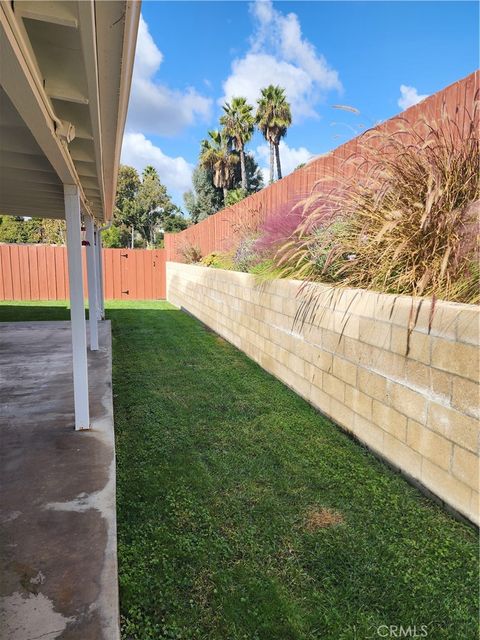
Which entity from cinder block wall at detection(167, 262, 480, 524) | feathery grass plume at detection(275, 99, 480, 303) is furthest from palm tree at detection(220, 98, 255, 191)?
feathery grass plume at detection(275, 99, 480, 303)

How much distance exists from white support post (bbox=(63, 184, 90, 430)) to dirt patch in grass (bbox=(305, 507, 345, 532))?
1774 millimetres

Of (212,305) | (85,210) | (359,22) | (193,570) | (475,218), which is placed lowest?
(193,570)

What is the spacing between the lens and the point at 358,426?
306 centimetres

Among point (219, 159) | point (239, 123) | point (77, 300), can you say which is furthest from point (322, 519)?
point (239, 123)

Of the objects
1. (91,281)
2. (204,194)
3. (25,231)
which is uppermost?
(204,194)

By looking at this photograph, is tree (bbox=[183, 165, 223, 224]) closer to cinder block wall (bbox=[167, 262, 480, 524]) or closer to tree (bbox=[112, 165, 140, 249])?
tree (bbox=[112, 165, 140, 249])

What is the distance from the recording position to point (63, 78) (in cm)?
178

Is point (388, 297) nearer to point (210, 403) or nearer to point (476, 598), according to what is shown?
point (476, 598)

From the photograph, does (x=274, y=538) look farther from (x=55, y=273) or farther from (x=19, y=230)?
(x=19, y=230)

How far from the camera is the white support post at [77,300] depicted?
2.94m

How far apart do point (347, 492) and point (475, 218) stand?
5.87ft

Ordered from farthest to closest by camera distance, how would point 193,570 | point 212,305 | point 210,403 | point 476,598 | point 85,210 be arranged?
point 212,305, point 85,210, point 210,403, point 193,570, point 476,598

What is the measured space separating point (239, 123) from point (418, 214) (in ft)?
93.4

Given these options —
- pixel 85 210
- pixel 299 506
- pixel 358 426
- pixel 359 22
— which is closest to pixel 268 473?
pixel 299 506
